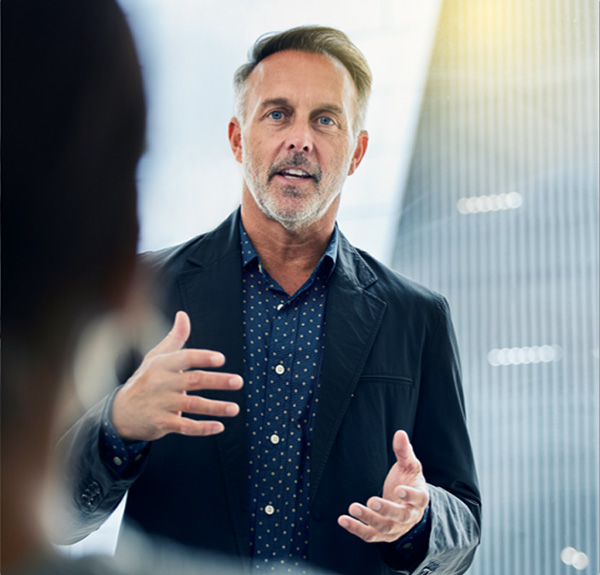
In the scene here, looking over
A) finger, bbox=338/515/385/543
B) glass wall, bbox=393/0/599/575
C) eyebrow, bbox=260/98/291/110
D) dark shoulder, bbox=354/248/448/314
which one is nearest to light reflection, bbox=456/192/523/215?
glass wall, bbox=393/0/599/575

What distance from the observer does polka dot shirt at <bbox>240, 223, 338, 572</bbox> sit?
144 cm

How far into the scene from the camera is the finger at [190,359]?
3.65ft

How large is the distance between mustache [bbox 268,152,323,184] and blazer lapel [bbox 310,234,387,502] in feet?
0.59

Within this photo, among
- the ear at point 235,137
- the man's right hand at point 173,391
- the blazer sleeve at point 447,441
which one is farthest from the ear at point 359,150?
the man's right hand at point 173,391

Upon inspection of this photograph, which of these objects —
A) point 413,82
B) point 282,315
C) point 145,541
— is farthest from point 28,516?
point 413,82

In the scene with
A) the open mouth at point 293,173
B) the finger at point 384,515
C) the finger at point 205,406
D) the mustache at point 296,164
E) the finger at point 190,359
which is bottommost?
the finger at point 384,515

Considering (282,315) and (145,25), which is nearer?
(282,315)

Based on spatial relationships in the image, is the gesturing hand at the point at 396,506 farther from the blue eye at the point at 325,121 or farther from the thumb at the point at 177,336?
the blue eye at the point at 325,121

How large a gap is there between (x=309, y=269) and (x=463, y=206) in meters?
0.46

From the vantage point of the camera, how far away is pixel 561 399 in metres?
1.75

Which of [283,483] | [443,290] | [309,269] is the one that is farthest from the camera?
[443,290]

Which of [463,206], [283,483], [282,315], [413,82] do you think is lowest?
[283,483]

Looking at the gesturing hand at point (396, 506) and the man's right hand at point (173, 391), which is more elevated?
the man's right hand at point (173, 391)

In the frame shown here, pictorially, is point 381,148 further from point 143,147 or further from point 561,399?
point 561,399
